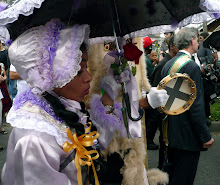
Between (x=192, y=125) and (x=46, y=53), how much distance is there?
1.87 m

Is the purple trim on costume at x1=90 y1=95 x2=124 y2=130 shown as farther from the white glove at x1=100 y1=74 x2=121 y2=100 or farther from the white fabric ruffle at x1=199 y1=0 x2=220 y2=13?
the white fabric ruffle at x1=199 y1=0 x2=220 y2=13

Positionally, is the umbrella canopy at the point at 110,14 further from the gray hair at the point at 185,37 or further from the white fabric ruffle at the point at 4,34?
the gray hair at the point at 185,37

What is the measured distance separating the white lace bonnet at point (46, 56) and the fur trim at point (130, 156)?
710 mm

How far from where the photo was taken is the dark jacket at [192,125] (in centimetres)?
268

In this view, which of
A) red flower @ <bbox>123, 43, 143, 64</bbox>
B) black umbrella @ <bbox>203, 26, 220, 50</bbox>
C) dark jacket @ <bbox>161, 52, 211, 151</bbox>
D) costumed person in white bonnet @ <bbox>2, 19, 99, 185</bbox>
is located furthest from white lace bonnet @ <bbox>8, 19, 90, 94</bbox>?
black umbrella @ <bbox>203, 26, 220, 50</bbox>

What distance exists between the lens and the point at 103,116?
6.02 ft

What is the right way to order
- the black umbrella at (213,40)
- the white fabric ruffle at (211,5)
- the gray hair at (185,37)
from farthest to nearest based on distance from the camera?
the black umbrella at (213,40), the gray hair at (185,37), the white fabric ruffle at (211,5)

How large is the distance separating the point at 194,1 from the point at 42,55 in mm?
869

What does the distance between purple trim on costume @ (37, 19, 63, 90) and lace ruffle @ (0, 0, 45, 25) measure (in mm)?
181

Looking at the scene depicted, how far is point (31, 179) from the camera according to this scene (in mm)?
1236

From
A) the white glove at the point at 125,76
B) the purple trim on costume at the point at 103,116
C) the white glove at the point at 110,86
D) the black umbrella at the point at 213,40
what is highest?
the white glove at the point at 125,76

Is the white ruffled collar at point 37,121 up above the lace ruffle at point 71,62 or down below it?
below

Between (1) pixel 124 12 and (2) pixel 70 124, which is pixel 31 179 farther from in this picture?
(1) pixel 124 12

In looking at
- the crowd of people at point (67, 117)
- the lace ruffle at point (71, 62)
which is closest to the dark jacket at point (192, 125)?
Result: the crowd of people at point (67, 117)
